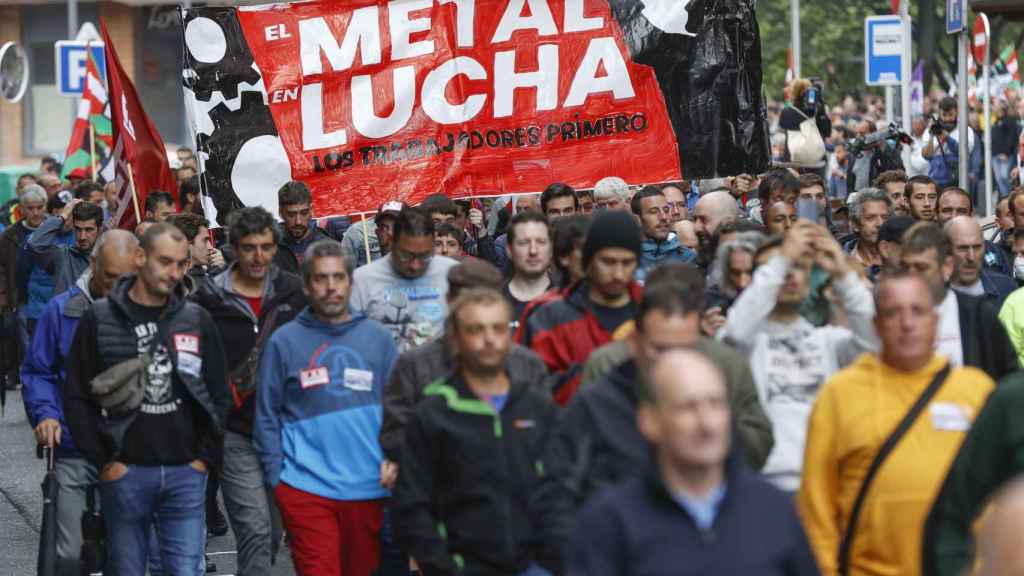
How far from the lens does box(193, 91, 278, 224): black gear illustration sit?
38.3ft

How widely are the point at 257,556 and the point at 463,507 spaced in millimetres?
2553

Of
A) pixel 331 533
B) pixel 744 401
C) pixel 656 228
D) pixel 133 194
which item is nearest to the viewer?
pixel 744 401

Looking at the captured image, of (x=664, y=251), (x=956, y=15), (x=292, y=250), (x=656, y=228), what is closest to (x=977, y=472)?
(x=664, y=251)

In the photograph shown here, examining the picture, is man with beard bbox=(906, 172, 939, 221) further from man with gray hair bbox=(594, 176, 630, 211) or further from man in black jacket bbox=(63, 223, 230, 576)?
man in black jacket bbox=(63, 223, 230, 576)

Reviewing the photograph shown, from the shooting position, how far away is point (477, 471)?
20.5 feet

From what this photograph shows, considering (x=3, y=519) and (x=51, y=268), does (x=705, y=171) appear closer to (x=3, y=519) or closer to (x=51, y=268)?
(x=3, y=519)

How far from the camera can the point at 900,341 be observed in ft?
19.1

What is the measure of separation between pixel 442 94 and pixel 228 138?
1347 millimetres

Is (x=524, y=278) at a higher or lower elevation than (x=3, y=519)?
higher

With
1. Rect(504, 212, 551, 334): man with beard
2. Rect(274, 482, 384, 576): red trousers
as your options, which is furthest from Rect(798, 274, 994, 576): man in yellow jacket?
Rect(504, 212, 551, 334): man with beard

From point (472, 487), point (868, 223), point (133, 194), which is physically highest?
point (133, 194)

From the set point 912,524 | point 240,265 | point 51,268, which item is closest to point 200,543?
point 240,265

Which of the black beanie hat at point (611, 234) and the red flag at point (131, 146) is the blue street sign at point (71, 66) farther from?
the black beanie hat at point (611, 234)

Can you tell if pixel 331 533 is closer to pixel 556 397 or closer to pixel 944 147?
pixel 556 397
